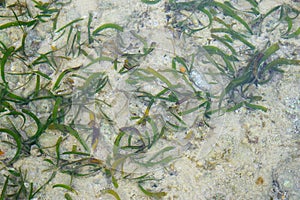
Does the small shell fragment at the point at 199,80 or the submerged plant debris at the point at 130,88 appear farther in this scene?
the small shell fragment at the point at 199,80

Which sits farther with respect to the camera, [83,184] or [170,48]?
[170,48]

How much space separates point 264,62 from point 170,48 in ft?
3.25

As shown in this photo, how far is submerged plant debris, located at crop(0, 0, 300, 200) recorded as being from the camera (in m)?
3.46

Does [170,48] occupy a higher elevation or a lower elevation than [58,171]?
higher

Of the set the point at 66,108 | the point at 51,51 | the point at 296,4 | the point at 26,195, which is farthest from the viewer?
the point at 296,4

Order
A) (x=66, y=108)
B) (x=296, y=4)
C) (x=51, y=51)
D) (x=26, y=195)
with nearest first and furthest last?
(x=26, y=195) → (x=66, y=108) → (x=51, y=51) → (x=296, y=4)

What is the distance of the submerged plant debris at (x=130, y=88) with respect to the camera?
3.46m

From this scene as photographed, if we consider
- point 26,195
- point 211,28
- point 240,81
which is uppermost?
point 211,28

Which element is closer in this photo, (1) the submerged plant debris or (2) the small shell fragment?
(1) the submerged plant debris

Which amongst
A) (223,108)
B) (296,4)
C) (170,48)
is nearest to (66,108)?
(170,48)

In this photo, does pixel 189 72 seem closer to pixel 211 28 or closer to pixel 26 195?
pixel 211 28

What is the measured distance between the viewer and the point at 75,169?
3.46 meters

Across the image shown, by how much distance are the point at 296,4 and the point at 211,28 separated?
103 centimetres

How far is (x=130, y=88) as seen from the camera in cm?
379
